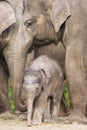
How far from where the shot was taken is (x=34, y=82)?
1160 centimetres

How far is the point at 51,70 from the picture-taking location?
11977 millimetres

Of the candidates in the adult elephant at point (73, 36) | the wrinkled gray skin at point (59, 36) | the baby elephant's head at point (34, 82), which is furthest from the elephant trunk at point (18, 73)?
the adult elephant at point (73, 36)

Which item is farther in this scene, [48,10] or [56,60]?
[56,60]

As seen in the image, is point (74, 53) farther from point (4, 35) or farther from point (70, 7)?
point (4, 35)

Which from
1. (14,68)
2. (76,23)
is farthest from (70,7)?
(14,68)

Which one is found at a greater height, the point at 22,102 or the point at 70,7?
the point at 70,7

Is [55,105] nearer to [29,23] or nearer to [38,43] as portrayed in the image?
[38,43]

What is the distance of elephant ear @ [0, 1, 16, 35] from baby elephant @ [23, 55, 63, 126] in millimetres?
643

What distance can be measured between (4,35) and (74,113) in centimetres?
152

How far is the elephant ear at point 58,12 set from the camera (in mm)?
11766

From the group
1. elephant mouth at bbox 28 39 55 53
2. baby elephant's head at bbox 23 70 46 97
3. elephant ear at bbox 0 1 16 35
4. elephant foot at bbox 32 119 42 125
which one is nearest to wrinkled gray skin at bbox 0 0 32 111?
elephant ear at bbox 0 1 16 35

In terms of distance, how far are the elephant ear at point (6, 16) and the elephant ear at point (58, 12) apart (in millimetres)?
813

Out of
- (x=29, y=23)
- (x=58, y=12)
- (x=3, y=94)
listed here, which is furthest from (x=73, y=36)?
(x=3, y=94)

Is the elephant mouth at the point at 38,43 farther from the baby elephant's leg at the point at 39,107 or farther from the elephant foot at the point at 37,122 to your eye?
the elephant foot at the point at 37,122
